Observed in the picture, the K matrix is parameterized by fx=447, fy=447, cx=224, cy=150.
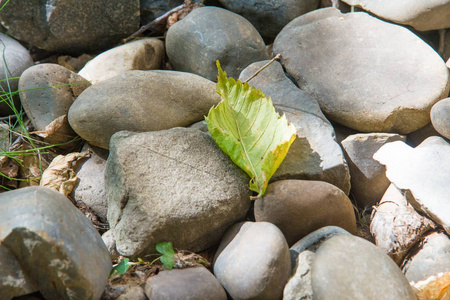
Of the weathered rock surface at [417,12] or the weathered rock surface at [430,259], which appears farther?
→ the weathered rock surface at [417,12]

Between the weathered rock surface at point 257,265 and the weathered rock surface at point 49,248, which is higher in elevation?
the weathered rock surface at point 49,248

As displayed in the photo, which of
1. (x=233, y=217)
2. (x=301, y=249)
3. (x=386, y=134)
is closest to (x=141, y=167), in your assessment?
(x=233, y=217)

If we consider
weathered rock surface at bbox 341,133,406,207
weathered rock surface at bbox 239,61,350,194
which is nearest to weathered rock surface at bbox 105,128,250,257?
weathered rock surface at bbox 239,61,350,194

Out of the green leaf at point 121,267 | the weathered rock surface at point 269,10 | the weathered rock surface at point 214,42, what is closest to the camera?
the green leaf at point 121,267

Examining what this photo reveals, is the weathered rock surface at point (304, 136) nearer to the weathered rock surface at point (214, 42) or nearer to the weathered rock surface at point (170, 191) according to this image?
the weathered rock surface at point (214, 42)

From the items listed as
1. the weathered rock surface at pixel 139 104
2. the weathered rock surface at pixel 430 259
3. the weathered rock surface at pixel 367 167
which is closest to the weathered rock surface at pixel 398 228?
the weathered rock surface at pixel 430 259

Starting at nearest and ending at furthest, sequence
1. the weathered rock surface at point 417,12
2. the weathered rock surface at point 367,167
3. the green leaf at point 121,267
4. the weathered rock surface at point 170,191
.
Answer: the green leaf at point 121,267 < the weathered rock surface at point 170,191 < the weathered rock surface at point 367,167 < the weathered rock surface at point 417,12

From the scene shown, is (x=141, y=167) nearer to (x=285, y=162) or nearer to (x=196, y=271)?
(x=196, y=271)

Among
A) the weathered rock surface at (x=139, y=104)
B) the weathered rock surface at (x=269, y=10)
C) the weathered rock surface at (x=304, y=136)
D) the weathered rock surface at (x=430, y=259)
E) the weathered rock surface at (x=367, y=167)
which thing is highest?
the weathered rock surface at (x=269, y=10)
